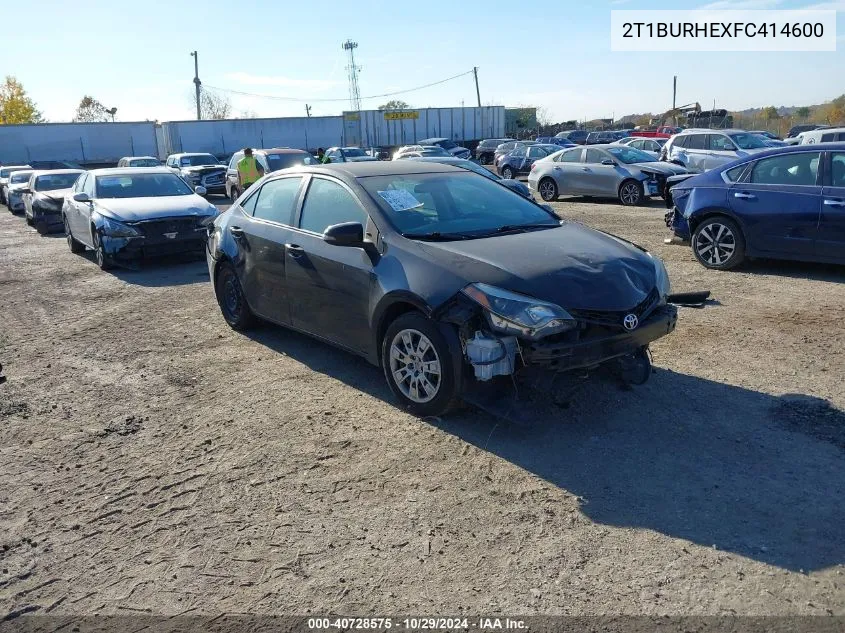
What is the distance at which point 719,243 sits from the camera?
30.2ft

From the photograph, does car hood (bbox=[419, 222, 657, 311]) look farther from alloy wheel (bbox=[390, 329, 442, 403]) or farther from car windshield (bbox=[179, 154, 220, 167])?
car windshield (bbox=[179, 154, 220, 167])

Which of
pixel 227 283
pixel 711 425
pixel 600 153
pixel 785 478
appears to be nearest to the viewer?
pixel 785 478

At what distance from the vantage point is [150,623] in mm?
2988

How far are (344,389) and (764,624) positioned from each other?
11.2 feet

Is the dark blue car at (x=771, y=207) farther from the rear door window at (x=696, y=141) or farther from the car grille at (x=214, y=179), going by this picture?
the car grille at (x=214, y=179)

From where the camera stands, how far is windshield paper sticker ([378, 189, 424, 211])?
5367mm

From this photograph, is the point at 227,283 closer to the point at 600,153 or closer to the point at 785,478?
the point at 785,478

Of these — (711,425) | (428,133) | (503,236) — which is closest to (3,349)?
(503,236)

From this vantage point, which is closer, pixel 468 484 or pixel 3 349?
pixel 468 484

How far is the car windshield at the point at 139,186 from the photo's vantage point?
39.9 feet

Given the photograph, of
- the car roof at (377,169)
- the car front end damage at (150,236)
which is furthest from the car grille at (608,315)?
the car front end damage at (150,236)

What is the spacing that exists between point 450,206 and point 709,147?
16811 millimetres

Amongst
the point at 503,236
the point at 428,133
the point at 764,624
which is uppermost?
the point at 428,133

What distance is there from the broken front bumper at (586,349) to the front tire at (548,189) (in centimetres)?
1537
